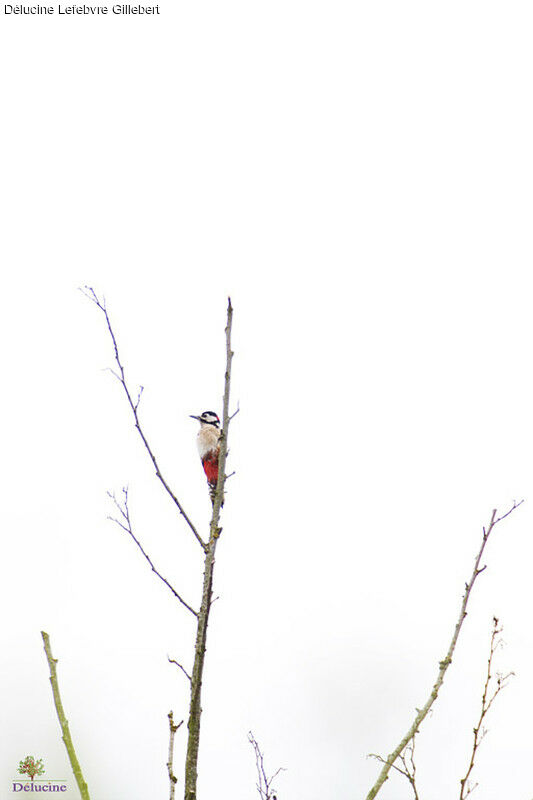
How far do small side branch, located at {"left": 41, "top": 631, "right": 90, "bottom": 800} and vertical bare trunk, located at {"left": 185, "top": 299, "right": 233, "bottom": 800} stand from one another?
0.89 ft

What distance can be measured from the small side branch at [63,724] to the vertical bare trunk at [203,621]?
0.27 m

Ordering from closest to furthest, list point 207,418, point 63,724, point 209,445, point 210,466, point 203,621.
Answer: point 63,724
point 203,621
point 210,466
point 209,445
point 207,418

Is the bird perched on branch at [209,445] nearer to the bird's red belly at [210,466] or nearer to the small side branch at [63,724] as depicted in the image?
the bird's red belly at [210,466]

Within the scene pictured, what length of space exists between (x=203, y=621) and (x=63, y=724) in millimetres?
530

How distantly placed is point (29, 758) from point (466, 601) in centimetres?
121

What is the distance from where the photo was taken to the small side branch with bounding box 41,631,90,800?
203 centimetres

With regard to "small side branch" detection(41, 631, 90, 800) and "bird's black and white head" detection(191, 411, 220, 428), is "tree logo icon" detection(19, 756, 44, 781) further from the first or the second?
"bird's black and white head" detection(191, 411, 220, 428)

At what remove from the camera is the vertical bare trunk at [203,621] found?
2.23m

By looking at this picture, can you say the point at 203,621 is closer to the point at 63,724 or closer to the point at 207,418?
the point at 63,724

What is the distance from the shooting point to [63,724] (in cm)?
215

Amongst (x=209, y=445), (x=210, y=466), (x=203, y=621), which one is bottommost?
(x=203, y=621)

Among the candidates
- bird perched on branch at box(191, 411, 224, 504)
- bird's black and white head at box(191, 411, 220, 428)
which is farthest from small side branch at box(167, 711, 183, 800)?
bird's black and white head at box(191, 411, 220, 428)

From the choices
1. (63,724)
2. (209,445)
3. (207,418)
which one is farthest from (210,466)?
(63,724)

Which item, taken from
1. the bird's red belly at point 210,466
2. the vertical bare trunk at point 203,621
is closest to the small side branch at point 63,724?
the vertical bare trunk at point 203,621
